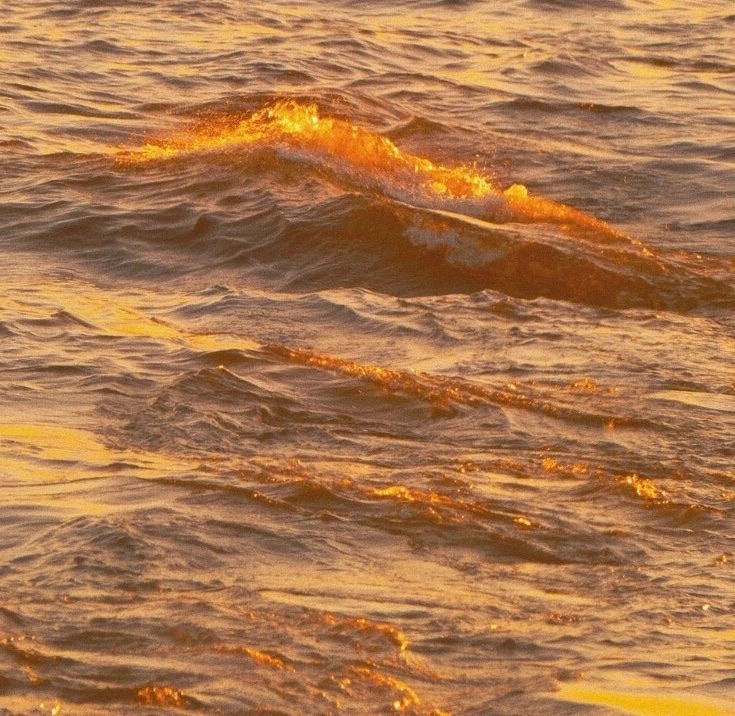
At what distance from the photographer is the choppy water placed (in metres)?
4.19

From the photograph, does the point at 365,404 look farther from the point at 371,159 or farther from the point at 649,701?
the point at 371,159

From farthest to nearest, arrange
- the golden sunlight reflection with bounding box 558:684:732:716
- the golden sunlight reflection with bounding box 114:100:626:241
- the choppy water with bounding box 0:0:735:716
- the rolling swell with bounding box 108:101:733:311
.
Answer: the golden sunlight reflection with bounding box 114:100:626:241 → the rolling swell with bounding box 108:101:733:311 → the choppy water with bounding box 0:0:735:716 → the golden sunlight reflection with bounding box 558:684:732:716

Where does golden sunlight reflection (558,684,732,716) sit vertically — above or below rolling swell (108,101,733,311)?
Answer: above

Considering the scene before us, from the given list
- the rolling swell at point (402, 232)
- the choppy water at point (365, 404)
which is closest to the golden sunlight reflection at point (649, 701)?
the choppy water at point (365, 404)

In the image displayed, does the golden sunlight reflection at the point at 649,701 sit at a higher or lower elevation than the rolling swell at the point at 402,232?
higher

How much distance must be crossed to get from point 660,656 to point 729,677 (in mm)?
198

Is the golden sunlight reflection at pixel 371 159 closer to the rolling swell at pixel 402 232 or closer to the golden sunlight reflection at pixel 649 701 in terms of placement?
the rolling swell at pixel 402 232

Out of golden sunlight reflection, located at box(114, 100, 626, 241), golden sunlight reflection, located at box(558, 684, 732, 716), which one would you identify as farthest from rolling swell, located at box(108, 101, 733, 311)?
golden sunlight reflection, located at box(558, 684, 732, 716)

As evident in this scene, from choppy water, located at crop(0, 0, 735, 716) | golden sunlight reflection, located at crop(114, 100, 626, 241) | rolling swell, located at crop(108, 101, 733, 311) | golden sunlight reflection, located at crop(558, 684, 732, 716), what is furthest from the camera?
golden sunlight reflection, located at crop(114, 100, 626, 241)

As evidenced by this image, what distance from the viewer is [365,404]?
6523 mm

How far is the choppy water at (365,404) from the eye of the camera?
4.19 meters

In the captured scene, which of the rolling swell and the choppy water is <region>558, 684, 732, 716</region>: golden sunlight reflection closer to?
the choppy water

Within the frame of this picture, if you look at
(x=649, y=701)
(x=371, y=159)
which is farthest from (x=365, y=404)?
(x=371, y=159)

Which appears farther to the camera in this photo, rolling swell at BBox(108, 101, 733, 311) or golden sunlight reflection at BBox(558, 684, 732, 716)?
rolling swell at BBox(108, 101, 733, 311)
